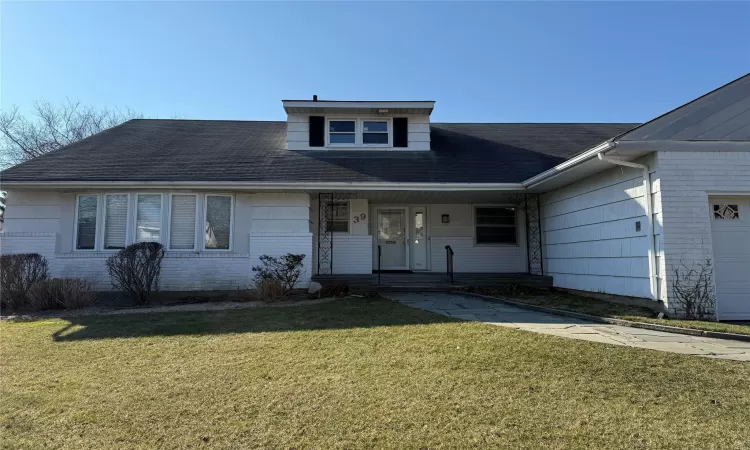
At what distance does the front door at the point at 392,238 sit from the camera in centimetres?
1333

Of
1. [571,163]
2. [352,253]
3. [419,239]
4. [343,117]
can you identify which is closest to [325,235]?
[352,253]

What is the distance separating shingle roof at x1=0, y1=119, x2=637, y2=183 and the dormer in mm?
385

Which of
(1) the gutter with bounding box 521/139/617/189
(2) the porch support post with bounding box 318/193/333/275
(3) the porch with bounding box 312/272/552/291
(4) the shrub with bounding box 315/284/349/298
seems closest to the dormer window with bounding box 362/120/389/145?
(2) the porch support post with bounding box 318/193/333/275

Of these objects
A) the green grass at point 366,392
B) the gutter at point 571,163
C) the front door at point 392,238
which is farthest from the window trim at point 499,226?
the green grass at point 366,392

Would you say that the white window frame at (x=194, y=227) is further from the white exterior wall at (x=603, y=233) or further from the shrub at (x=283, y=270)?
the white exterior wall at (x=603, y=233)

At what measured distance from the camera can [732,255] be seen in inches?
295

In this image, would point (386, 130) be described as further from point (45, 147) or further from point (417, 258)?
point (45, 147)

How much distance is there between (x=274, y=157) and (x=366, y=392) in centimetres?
943

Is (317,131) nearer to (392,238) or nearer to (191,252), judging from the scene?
(392,238)

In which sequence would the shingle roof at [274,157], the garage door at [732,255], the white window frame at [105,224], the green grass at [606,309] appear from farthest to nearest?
the shingle roof at [274,157] < the white window frame at [105,224] < the garage door at [732,255] < the green grass at [606,309]

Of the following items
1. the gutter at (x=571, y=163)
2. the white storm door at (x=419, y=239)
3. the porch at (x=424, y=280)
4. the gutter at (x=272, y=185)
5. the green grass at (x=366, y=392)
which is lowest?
the green grass at (x=366, y=392)

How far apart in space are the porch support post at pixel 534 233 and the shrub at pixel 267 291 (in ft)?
23.7

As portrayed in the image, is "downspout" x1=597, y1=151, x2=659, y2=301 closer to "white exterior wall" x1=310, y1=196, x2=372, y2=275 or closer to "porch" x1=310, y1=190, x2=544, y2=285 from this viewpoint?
"porch" x1=310, y1=190, x2=544, y2=285

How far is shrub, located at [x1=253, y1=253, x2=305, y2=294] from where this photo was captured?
10297mm
